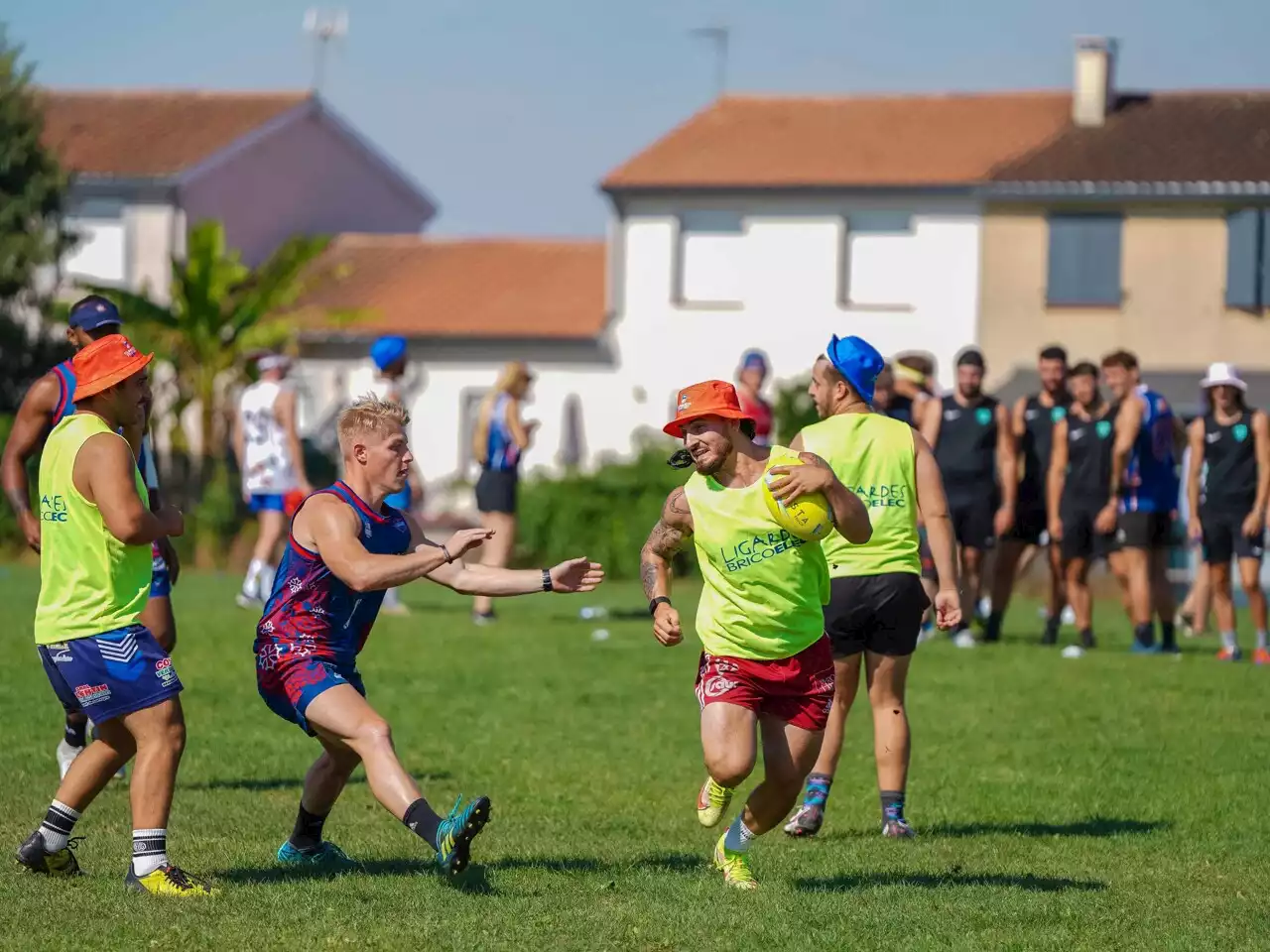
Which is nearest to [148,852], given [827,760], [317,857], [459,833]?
[317,857]

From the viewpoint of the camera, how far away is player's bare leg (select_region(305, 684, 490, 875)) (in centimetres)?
664

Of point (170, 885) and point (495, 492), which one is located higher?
point (495, 492)

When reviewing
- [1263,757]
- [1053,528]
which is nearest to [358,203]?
[1053,528]

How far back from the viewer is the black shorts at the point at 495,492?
1780cm

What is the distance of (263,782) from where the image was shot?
9.80 m

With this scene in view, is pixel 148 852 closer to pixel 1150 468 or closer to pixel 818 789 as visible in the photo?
pixel 818 789

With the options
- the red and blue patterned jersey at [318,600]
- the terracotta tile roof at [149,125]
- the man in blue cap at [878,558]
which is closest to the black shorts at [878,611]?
the man in blue cap at [878,558]

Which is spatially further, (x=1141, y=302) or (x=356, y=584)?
(x=1141, y=302)

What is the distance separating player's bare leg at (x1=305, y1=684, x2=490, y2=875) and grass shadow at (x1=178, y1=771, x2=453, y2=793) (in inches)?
105

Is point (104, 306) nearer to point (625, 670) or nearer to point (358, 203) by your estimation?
point (625, 670)

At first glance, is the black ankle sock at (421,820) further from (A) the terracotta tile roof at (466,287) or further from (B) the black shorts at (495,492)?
(A) the terracotta tile roof at (466,287)

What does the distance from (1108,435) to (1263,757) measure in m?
6.36

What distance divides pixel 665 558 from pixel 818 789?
5.61 feet

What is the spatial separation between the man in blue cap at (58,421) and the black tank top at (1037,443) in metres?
9.72
